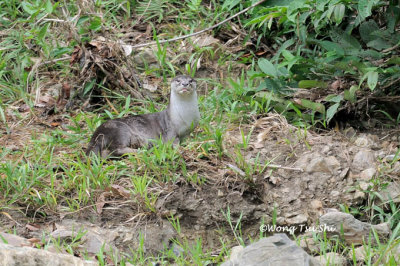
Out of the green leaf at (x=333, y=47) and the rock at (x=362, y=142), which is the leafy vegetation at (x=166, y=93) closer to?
the green leaf at (x=333, y=47)

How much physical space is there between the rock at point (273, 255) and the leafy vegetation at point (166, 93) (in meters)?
0.47

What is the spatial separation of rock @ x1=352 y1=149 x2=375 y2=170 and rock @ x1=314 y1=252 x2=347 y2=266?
4.05ft

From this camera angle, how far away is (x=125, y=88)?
5.98 metres

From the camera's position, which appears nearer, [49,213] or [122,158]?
[49,213]

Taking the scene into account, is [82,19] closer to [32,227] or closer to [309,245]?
[32,227]

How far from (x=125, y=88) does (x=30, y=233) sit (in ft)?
6.95

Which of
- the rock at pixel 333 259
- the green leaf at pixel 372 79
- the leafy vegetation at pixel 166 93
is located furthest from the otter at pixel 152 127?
the rock at pixel 333 259

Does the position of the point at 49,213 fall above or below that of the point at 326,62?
below

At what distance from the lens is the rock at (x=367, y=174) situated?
4.72 meters

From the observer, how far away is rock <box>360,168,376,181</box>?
4719 mm

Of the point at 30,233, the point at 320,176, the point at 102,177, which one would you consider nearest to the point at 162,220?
the point at 102,177

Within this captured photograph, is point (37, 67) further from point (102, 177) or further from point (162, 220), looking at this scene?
point (162, 220)

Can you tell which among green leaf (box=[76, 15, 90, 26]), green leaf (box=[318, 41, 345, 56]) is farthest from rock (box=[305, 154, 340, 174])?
green leaf (box=[76, 15, 90, 26])

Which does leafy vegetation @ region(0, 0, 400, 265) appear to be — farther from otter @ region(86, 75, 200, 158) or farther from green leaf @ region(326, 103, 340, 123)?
otter @ region(86, 75, 200, 158)
